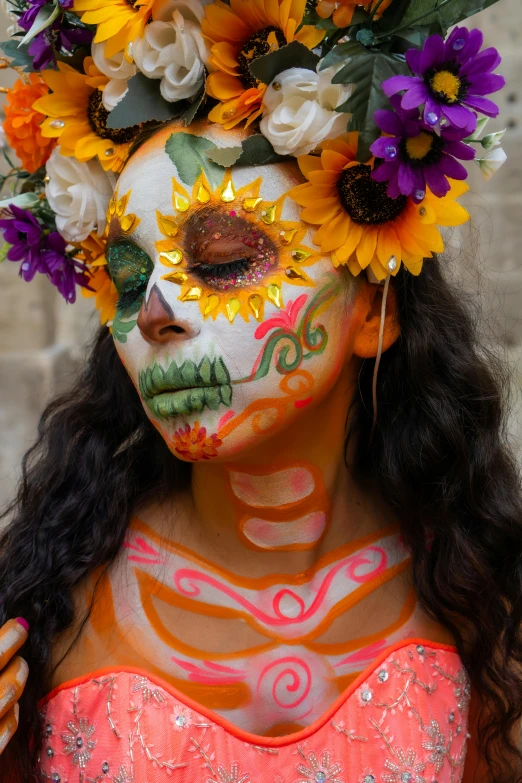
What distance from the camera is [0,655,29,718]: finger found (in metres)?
1.35

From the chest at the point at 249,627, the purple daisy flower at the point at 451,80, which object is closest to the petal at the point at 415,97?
the purple daisy flower at the point at 451,80

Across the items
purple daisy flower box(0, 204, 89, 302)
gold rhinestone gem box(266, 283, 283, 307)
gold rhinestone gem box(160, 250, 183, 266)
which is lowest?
purple daisy flower box(0, 204, 89, 302)

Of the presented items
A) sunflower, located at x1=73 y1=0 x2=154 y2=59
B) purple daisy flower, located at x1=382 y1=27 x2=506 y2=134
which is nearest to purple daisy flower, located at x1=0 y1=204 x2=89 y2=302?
sunflower, located at x1=73 y1=0 x2=154 y2=59

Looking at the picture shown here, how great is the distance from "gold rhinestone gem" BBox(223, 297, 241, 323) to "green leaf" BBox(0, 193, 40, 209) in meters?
0.54

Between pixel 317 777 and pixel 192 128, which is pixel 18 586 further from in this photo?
pixel 192 128

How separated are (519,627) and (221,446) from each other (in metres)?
0.66

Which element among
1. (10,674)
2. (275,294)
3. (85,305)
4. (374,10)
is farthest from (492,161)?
(85,305)

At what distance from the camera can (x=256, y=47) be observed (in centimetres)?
138

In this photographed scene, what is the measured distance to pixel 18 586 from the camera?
157 cm

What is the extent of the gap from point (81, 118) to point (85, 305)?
101cm

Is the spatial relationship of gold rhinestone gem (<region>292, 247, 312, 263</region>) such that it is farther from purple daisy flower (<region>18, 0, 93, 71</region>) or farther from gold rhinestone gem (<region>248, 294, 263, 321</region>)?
purple daisy flower (<region>18, 0, 93, 71</region>)

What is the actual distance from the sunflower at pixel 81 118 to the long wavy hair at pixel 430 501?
20.3 inches

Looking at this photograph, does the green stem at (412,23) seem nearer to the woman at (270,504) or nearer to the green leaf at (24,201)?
the woman at (270,504)

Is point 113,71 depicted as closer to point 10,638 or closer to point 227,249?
point 227,249
